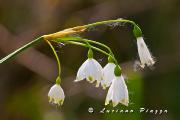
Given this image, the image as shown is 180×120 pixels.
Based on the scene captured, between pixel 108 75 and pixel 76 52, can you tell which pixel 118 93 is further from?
pixel 76 52

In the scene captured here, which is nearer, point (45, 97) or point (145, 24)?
point (45, 97)

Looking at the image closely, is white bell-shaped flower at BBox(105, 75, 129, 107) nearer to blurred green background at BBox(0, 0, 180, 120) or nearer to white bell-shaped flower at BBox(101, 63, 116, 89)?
white bell-shaped flower at BBox(101, 63, 116, 89)

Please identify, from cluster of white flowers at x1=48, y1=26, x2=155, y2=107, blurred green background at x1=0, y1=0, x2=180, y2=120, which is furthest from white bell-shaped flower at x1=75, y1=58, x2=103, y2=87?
blurred green background at x1=0, y1=0, x2=180, y2=120

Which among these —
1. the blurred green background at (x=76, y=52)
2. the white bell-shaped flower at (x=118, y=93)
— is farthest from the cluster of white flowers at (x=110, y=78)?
the blurred green background at (x=76, y=52)

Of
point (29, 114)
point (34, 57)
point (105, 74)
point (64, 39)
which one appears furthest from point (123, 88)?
point (34, 57)

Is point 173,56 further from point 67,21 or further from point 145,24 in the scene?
point 67,21

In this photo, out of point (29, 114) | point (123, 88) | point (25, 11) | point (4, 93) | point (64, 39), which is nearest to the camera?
point (64, 39)

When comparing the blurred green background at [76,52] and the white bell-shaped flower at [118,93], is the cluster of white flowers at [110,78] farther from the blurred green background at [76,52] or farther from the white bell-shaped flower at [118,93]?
the blurred green background at [76,52]
